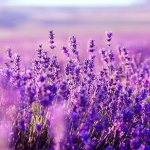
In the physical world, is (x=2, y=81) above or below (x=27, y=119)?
above

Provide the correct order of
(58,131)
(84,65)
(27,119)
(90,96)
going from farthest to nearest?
(84,65)
(90,96)
(27,119)
(58,131)

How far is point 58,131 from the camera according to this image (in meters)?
2.89

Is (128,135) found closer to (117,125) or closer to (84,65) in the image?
(117,125)

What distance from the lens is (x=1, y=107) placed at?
3.46 m

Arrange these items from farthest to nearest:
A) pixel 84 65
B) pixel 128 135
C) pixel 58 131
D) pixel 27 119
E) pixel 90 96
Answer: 1. pixel 84 65
2. pixel 90 96
3. pixel 128 135
4. pixel 27 119
5. pixel 58 131

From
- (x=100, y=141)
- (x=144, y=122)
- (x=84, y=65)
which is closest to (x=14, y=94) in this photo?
(x=100, y=141)

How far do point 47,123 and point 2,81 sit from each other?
398mm

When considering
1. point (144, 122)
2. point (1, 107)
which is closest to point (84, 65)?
point (144, 122)

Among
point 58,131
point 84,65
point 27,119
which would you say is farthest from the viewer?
point 84,65

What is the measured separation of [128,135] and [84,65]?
3.31ft

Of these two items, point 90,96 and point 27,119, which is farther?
point 90,96

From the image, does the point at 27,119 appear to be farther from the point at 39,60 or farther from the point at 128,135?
the point at 39,60

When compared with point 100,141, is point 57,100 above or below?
above

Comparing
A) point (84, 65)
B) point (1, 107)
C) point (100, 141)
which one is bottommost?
point (100, 141)
